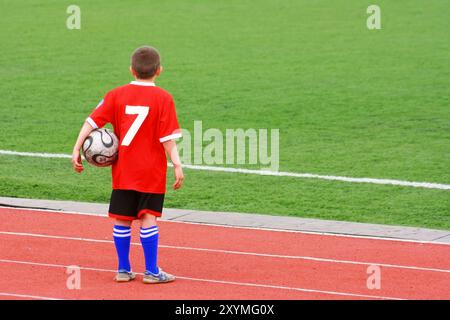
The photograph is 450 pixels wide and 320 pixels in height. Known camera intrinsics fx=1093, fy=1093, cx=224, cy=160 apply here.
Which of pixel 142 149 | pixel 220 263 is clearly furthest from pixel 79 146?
pixel 220 263

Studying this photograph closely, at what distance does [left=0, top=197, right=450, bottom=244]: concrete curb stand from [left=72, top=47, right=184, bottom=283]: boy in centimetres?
242

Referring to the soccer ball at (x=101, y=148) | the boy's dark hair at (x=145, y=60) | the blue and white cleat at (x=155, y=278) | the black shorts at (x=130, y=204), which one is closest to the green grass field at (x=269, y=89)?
the blue and white cleat at (x=155, y=278)

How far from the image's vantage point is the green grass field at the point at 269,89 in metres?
12.3

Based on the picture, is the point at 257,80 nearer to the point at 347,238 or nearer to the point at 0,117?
the point at 0,117

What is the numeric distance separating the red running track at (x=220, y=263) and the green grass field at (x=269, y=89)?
130 cm

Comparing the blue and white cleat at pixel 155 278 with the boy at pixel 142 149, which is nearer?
the boy at pixel 142 149

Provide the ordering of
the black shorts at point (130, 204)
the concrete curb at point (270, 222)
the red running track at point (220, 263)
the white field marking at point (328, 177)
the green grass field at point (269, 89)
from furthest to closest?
the white field marking at point (328, 177)
the green grass field at point (269, 89)
the concrete curb at point (270, 222)
the black shorts at point (130, 204)
the red running track at point (220, 263)

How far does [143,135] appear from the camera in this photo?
8109mm

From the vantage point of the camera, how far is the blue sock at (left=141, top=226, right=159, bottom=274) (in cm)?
818

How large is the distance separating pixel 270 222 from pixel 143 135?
2908mm

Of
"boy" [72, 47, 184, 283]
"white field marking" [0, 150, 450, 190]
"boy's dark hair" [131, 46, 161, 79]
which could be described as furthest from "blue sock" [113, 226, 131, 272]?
"white field marking" [0, 150, 450, 190]

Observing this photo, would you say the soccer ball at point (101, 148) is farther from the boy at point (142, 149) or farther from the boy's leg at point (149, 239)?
the boy's leg at point (149, 239)

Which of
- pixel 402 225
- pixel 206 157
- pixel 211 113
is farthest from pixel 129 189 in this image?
pixel 211 113

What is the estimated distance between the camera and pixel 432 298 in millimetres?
7934
